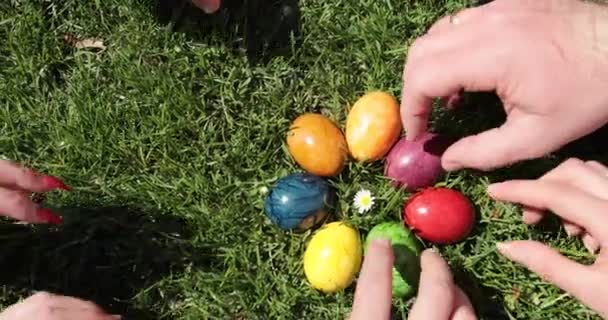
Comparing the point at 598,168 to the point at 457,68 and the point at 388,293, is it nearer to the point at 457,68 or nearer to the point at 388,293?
the point at 457,68

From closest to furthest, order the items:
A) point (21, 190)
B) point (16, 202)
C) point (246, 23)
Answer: point (16, 202) → point (21, 190) → point (246, 23)

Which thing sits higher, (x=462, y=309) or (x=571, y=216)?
(x=571, y=216)

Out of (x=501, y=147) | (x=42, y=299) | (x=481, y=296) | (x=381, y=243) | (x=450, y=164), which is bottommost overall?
(x=481, y=296)

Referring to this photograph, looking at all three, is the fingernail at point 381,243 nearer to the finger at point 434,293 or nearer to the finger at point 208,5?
the finger at point 434,293

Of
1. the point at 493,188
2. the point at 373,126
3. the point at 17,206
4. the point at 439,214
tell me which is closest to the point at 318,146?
the point at 373,126

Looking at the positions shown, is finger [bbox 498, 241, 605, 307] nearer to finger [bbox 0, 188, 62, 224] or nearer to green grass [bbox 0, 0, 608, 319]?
green grass [bbox 0, 0, 608, 319]

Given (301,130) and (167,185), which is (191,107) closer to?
(167,185)

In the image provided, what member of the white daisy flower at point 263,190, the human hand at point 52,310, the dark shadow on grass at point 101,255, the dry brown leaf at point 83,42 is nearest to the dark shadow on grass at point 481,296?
the white daisy flower at point 263,190
